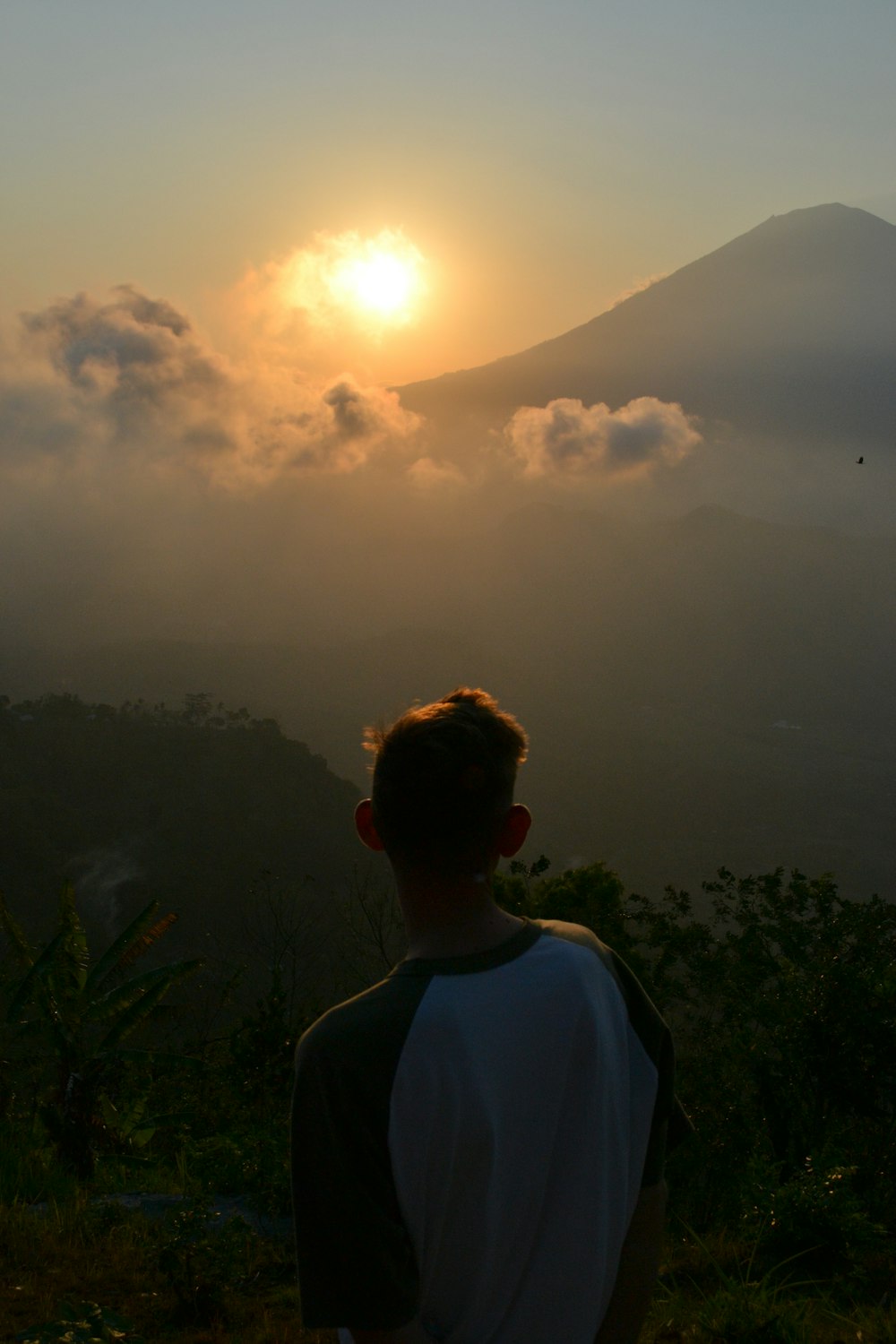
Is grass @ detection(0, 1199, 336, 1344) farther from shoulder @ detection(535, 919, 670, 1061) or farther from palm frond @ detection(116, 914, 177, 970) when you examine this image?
palm frond @ detection(116, 914, 177, 970)

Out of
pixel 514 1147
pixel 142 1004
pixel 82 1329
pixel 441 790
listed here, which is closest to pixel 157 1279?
pixel 82 1329

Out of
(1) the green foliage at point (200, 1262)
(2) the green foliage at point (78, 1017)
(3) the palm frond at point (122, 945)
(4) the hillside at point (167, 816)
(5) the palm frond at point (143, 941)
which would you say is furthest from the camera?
(4) the hillside at point (167, 816)

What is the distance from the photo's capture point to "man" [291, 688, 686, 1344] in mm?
1493

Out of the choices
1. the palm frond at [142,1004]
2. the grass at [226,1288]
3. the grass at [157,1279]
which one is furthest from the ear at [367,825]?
the palm frond at [142,1004]

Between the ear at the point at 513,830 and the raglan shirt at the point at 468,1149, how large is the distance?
15 centimetres

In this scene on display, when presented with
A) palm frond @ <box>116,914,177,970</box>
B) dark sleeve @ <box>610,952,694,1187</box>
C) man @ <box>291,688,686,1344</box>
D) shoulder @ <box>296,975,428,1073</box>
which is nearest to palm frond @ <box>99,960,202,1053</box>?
palm frond @ <box>116,914,177,970</box>

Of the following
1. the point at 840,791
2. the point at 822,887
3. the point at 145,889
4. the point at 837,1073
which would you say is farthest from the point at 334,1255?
the point at 840,791

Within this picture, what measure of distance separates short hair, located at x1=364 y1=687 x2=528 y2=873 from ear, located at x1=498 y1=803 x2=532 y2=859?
0.04m

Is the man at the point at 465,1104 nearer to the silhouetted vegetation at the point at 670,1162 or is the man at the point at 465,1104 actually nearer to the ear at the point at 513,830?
the ear at the point at 513,830

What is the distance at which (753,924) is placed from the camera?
2033 cm

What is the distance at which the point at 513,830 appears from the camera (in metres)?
1.81

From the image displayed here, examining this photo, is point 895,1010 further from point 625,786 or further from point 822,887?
point 625,786

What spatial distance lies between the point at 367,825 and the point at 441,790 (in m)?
0.21

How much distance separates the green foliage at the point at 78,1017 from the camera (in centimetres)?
898
